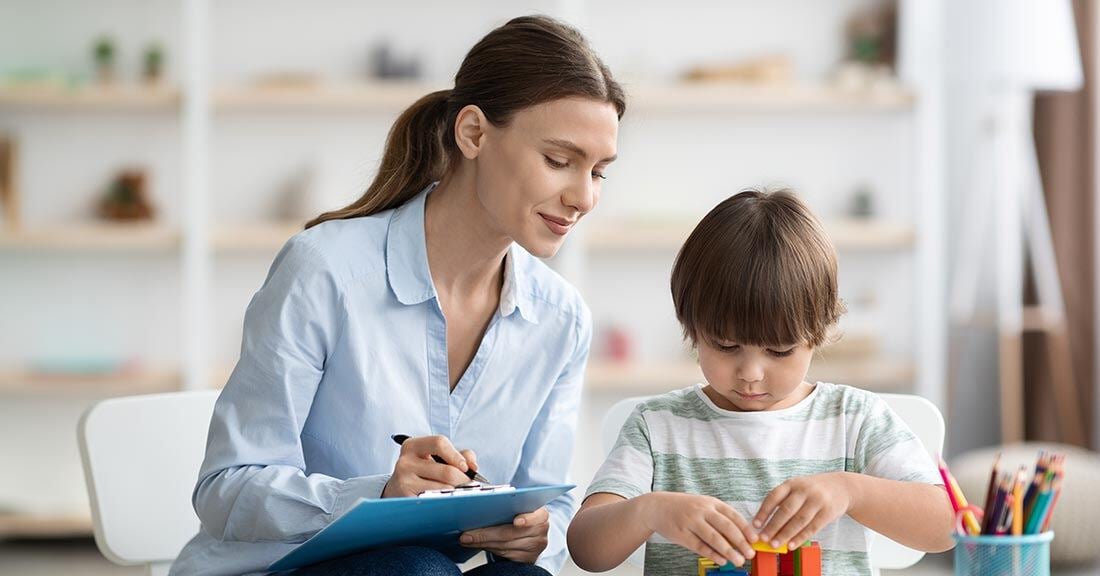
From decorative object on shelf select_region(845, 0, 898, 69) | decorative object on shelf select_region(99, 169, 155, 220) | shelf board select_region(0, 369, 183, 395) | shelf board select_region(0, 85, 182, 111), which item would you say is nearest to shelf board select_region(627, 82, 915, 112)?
decorative object on shelf select_region(845, 0, 898, 69)

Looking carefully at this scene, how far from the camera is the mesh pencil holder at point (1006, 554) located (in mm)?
1009

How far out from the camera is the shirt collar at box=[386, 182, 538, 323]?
169 centimetres

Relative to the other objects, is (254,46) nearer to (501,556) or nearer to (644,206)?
(644,206)

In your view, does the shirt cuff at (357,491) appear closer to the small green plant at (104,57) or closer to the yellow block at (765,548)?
the yellow block at (765,548)

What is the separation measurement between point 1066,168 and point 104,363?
3.26 metres

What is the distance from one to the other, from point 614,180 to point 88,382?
1.90 metres

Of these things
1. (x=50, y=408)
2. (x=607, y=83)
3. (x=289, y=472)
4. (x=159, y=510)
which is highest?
(x=607, y=83)

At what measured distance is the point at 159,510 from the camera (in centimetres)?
171

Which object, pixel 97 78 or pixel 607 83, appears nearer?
pixel 607 83

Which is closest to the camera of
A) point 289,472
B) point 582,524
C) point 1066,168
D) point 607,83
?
point 582,524

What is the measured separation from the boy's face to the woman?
28cm

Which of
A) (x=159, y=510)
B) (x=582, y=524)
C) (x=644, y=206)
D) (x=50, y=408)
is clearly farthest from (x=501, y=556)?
(x=50, y=408)

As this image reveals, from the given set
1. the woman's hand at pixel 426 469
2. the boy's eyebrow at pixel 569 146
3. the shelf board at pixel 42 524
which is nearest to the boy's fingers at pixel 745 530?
the woman's hand at pixel 426 469

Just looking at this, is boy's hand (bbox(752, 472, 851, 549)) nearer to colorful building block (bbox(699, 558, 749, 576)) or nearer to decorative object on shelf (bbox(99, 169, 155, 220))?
colorful building block (bbox(699, 558, 749, 576))
